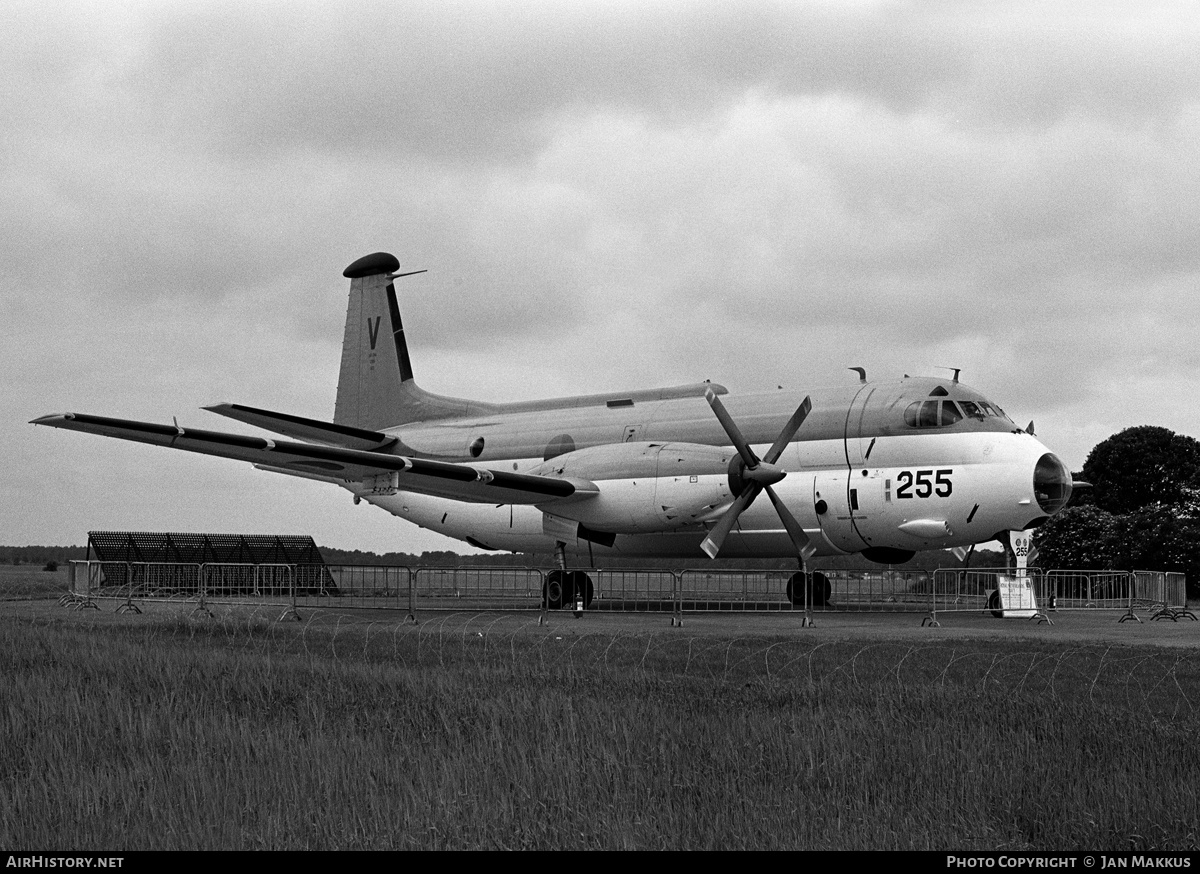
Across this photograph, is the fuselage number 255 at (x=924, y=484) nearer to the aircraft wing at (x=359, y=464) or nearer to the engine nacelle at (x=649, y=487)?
the engine nacelle at (x=649, y=487)

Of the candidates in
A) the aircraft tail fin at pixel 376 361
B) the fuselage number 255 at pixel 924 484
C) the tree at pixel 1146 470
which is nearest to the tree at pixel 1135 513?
the tree at pixel 1146 470

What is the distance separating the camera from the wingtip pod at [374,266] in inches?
1548

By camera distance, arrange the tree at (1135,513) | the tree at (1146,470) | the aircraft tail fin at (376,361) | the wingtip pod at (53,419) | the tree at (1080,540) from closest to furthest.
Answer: the wingtip pod at (53,419) < the aircraft tail fin at (376,361) < the tree at (1135,513) < the tree at (1080,540) < the tree at (1146,470)

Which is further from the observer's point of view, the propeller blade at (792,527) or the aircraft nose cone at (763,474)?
the propeller blade at (792,527)

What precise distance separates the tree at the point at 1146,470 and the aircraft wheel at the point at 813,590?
33.3 metres

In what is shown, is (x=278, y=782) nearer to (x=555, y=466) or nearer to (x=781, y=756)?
(x=781, y=756)

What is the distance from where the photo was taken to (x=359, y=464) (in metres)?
26.1

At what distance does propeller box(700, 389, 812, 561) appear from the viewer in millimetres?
25953

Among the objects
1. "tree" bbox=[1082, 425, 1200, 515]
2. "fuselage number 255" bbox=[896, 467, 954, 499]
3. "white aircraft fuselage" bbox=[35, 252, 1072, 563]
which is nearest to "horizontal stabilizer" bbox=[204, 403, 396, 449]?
"white aircraft fuselage" bbox=[35, 252, 1072, 563]

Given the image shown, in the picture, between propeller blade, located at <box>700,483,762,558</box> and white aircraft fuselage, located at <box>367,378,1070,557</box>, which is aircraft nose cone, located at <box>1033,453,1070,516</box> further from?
propeller blade, located at <box>700,483,762,558</box>

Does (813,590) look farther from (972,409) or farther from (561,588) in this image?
(972,409)

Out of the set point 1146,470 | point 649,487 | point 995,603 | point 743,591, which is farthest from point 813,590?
point 1146,470

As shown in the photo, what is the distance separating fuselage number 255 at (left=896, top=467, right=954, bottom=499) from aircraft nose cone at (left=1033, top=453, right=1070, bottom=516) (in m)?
1.73
